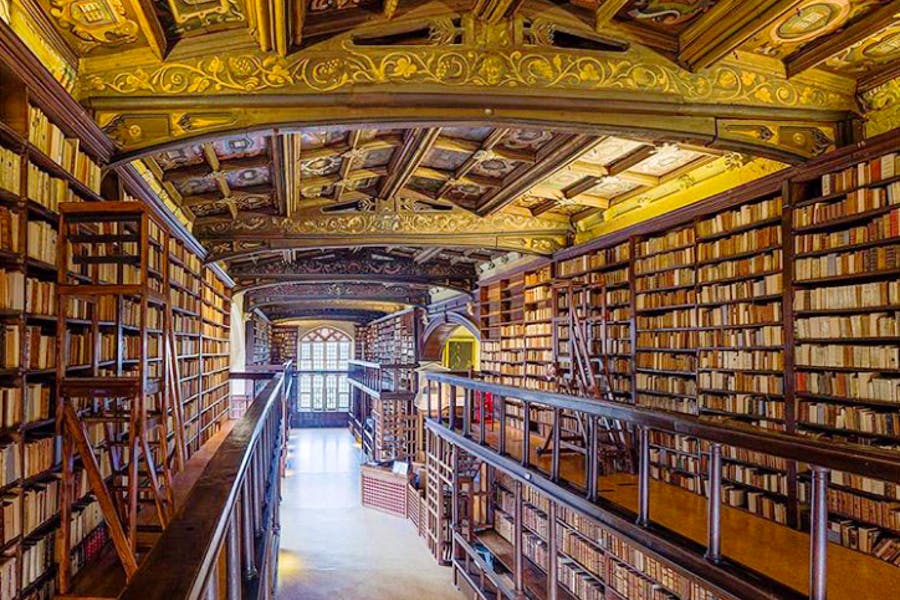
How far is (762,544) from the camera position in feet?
13.4

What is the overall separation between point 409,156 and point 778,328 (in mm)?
3298

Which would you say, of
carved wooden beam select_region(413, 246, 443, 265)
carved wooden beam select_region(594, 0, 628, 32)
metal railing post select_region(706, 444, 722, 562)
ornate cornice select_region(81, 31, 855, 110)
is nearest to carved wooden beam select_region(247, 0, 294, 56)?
ornate cornice select_region(81, 31, 855, 110)

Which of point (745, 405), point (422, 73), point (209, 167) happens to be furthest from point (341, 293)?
point (422, 73)

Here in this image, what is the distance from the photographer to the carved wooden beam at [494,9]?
3654mm

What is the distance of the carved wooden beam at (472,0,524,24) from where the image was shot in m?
3.65

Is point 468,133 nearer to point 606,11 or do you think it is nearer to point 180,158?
point 606,11

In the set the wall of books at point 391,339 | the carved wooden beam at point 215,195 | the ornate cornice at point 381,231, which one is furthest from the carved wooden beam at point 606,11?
the wall of books at point 391,339

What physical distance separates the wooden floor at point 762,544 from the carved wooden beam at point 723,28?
2734 mm

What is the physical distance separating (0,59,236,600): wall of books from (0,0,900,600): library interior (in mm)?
17

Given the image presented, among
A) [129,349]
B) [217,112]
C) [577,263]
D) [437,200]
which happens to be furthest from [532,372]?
[217,112]

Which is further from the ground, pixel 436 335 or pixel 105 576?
pixel 436 335

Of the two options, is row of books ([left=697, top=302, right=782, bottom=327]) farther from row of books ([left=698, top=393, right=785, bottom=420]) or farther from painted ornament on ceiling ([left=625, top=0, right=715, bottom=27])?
painted ornament on ceiling ([left=625, top=0, right=715, bottom=27])

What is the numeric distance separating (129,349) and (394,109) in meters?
2.44

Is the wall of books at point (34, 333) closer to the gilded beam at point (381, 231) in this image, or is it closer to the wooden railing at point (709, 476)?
the wooden railing at point (709, 476)
